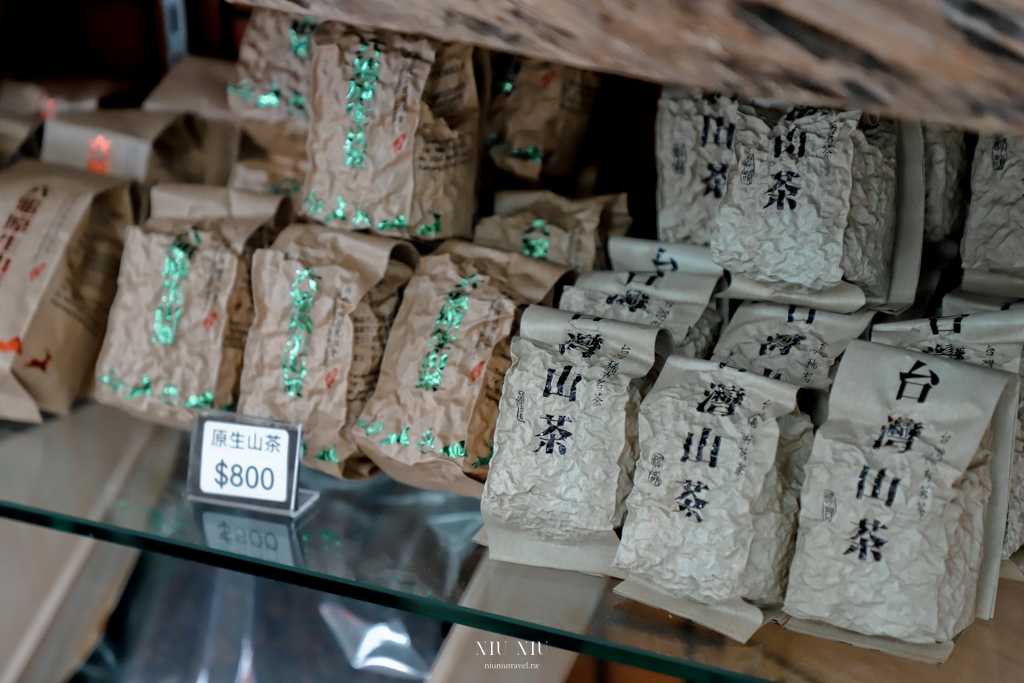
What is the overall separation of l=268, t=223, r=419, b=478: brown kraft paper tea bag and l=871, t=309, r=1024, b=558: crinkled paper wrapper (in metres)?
0.53

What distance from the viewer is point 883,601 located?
0.67 m

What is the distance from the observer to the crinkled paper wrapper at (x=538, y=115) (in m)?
0.98

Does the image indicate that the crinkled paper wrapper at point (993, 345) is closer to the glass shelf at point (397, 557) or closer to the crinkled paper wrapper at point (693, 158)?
the glass shelf at point (397, 557)

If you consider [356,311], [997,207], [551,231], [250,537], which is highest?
[997,207]

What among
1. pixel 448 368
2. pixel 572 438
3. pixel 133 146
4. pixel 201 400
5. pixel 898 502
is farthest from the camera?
pixel 133 146

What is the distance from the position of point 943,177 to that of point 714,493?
15.0 inches

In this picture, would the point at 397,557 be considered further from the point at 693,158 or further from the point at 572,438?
the point at 693,158

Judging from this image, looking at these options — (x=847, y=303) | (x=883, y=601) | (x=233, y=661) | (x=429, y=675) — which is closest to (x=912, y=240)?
(x=847, y=303)

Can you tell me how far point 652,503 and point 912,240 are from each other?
35cm

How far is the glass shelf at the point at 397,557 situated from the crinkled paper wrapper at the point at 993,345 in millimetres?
83

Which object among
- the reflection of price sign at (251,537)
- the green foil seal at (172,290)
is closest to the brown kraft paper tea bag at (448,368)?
the reflection of price sign at (251,537)

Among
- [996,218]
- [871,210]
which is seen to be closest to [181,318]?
[871,210]

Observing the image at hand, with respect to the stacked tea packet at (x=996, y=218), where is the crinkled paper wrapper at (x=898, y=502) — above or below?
below

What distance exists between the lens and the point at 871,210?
0.75 metres
